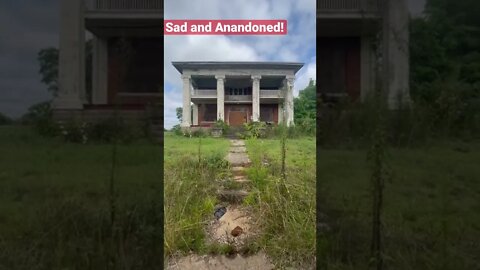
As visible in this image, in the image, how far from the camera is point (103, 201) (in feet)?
7.22

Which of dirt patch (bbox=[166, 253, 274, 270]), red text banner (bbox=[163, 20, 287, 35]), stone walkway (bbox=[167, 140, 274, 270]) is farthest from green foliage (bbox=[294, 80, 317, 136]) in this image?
dirt patch (bbox=[166, 253, 274, 270])

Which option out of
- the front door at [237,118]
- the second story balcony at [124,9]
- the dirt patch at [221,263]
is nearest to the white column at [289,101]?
the front door at [237,118]

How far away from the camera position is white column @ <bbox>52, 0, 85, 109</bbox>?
2041 millimetres

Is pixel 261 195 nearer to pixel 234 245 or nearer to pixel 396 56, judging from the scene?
pixel 234 245

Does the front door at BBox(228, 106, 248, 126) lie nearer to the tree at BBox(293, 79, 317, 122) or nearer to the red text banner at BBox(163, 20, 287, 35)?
the tree at BBox(293, 79, 317, 122)

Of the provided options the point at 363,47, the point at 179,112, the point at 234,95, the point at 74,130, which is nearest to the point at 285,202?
the point at 234,95

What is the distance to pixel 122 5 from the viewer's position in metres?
2.02

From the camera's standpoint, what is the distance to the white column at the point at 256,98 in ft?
7.16

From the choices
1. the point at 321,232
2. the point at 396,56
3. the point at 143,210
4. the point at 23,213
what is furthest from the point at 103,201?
the point at 396,56

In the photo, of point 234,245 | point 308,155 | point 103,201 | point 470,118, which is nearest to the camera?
point 470,118

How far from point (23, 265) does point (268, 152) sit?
163 centimetres

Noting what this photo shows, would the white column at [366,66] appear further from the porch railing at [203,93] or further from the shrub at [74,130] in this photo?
the shrub at [74,130]

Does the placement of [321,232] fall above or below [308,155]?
below

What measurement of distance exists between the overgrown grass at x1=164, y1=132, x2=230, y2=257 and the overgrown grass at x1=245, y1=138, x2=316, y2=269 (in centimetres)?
26
